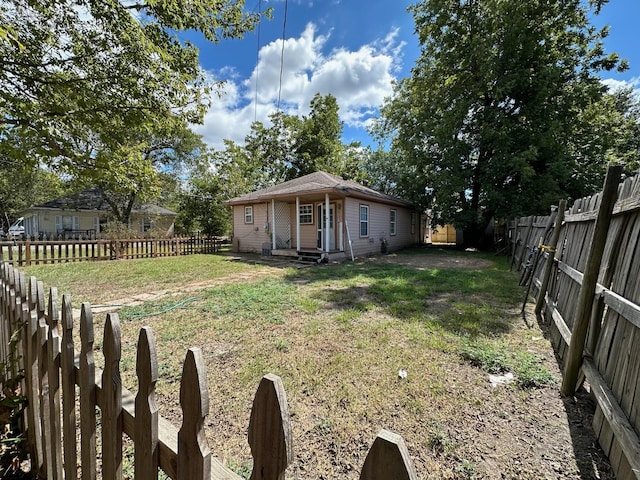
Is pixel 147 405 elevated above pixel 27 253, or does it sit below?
above

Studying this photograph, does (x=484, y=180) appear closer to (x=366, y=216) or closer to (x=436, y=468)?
(x=366, y=216)

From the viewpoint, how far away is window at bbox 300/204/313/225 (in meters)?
13.4

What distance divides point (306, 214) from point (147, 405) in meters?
12.8

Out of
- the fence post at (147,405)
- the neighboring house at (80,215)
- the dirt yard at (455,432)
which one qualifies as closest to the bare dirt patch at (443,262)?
the dirt yard at (455,432)

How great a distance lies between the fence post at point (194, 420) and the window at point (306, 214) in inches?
500

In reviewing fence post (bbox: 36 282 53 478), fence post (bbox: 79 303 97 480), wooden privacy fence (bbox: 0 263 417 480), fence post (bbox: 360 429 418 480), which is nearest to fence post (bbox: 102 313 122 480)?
wooden privacy fence (bbox: 0 263 417 480)

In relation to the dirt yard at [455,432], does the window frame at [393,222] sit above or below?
above

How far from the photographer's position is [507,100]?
14.5 meters

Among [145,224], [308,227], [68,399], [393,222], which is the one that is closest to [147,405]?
[68,399]

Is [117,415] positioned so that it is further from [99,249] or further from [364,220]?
[99,249]

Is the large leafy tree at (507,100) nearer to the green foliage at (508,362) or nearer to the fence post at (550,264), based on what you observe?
the fence post at (550,264)

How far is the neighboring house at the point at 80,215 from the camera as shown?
24.8 m

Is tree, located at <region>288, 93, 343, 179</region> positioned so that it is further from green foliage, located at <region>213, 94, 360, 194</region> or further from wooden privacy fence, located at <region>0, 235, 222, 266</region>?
wooden privacy fence, located at <region>0, 235, 222, 266</region>

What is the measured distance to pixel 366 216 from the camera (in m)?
13.6
